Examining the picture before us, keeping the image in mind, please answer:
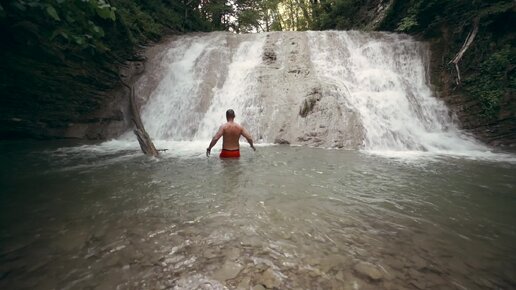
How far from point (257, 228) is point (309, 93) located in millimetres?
7917

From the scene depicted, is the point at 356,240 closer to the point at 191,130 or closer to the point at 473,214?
Answer: the point at 473,214

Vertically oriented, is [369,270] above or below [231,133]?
below

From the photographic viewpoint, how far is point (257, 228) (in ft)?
10.0

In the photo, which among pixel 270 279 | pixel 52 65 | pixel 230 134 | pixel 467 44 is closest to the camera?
pixel 270 279

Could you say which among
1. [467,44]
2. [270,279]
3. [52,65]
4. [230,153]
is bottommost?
[270,279]

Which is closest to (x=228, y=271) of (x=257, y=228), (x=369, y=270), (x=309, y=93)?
(x=257, y=228)

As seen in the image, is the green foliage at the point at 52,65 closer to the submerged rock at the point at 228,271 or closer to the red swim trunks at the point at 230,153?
the red swim trunks at the point at 230,153

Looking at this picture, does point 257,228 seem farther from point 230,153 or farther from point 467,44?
point 467,44

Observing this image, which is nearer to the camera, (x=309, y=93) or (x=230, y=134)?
(x=230, y=134)

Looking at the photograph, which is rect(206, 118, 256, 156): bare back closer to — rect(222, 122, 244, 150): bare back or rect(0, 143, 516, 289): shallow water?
rect(222, 122, 244, 150): bare back

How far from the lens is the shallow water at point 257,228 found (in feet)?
7.45

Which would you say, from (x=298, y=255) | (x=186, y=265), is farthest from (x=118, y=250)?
(x=298, y=255)

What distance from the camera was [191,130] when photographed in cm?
1020

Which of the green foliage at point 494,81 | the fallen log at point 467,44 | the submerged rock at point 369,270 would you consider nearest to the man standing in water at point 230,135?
the submerged rock at point 369,270
